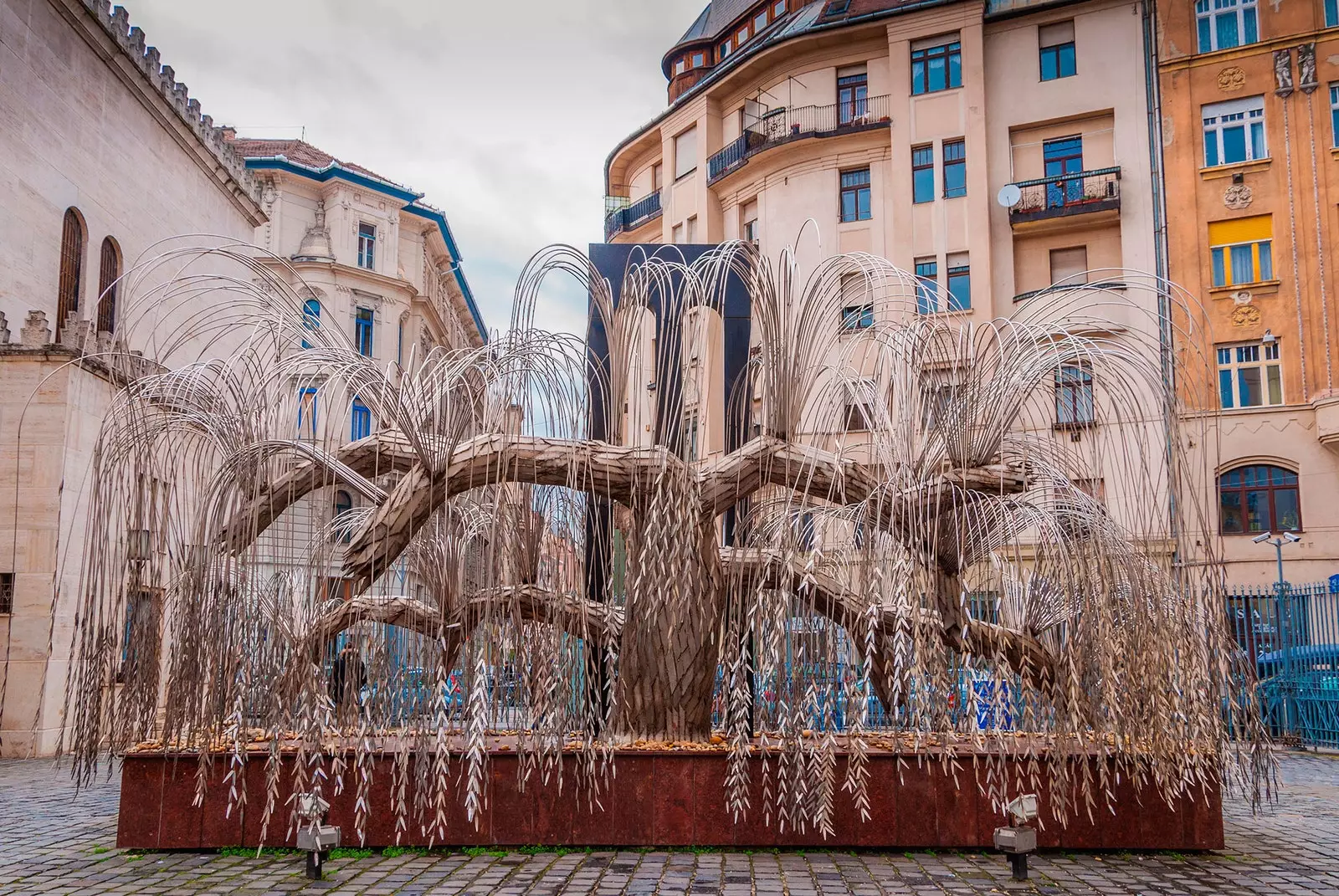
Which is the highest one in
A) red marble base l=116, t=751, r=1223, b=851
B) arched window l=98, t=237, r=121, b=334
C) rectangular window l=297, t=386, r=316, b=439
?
arched window l=98, t=237, r=121, b=334

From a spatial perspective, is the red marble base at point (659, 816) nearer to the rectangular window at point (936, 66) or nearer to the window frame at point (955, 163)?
the window frame at point (955, 163)

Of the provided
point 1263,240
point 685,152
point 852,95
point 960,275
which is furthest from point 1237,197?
point 685,152

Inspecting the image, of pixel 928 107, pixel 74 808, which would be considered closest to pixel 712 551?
pixel 74 808

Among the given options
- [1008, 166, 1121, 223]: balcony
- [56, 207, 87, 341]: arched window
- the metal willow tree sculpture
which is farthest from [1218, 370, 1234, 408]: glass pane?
[56, 207, 87, 341]: arched window

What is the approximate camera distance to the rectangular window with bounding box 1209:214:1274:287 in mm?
26719

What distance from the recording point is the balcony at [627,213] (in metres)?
36.0

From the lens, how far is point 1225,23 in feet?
90.5

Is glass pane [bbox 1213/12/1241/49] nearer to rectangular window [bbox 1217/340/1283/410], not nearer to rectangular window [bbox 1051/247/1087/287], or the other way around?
rectangular window [bbox 1051/247/1087/287]

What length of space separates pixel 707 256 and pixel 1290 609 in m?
15.4

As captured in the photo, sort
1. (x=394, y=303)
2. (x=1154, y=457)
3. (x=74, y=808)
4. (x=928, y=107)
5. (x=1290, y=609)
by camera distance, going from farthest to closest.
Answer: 1. (x=394, y=303)
2. (x=928, y=107)
3. (x=1154, y=457)
4. (x=1290, y=609)
5. (x=74, y=808)

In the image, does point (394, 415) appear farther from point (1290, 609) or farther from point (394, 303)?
point (394, 303)

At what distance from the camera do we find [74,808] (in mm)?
10906

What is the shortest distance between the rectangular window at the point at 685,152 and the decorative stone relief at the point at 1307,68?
15421mm

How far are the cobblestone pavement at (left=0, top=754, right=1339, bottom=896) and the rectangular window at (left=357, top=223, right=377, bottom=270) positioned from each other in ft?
115
